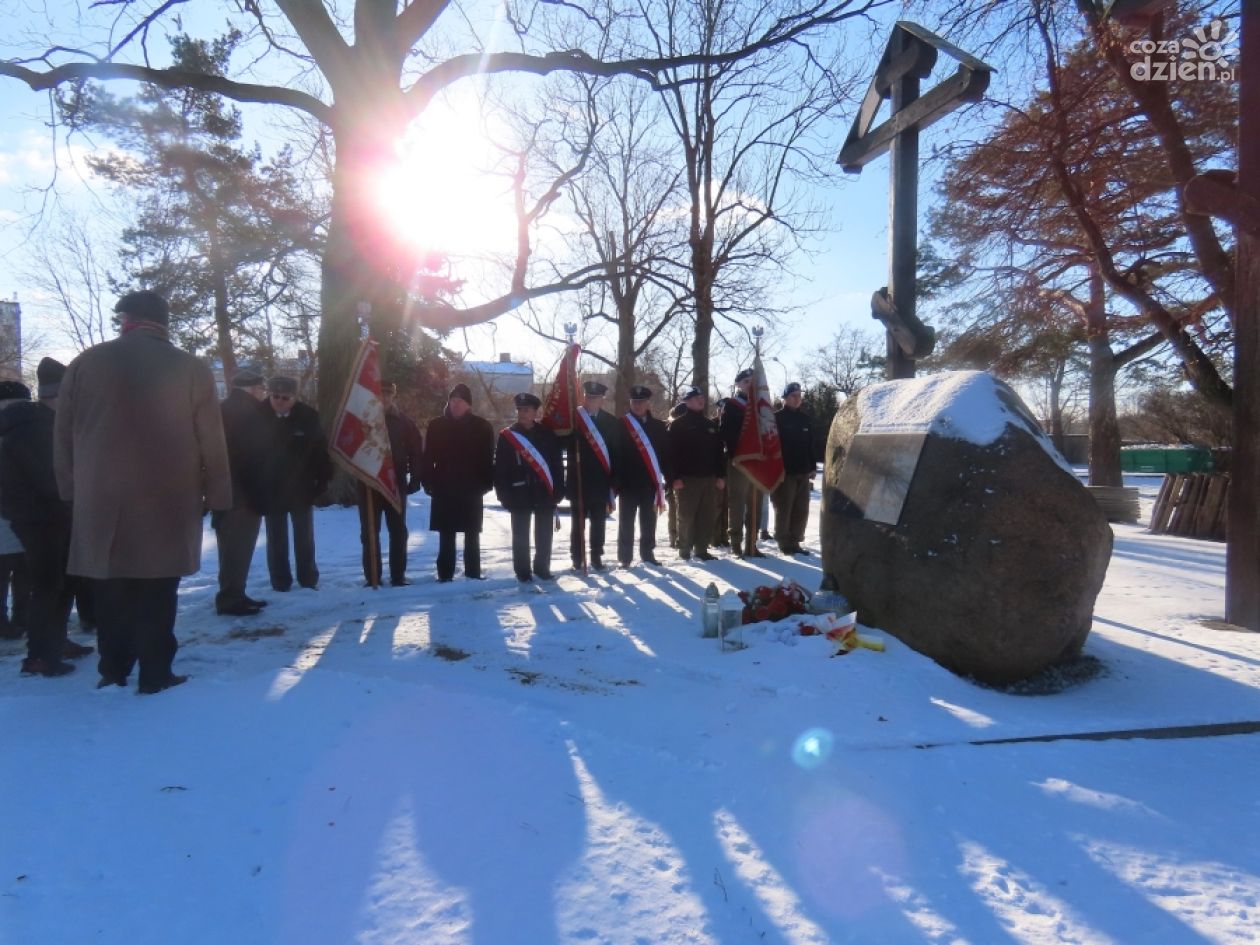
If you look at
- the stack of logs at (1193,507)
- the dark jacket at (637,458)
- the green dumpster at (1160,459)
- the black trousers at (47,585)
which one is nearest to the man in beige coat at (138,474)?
the black trousers at (47,585)

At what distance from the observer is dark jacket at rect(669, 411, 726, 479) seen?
8.12 metres

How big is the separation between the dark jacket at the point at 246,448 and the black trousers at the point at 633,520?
11.4ft

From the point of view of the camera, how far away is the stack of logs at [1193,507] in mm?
12328

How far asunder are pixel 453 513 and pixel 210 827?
4.47m

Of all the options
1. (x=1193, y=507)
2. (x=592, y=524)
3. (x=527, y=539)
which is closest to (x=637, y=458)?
(x=592, y=524)

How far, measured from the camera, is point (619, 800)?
9.33ft

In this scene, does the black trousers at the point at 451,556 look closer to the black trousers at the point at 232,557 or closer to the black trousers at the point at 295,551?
the black trousers at the point at 295,551

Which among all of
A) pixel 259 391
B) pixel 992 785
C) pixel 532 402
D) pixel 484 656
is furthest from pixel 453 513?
pixel 992 785

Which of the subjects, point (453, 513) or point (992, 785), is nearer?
point (992, 785)

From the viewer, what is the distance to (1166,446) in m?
38.4

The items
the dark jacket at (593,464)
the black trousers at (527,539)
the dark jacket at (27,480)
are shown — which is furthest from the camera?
the dark jacket at (593,464)

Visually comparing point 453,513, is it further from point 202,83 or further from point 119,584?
point 202,83

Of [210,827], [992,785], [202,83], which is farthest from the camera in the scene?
[202,83]
